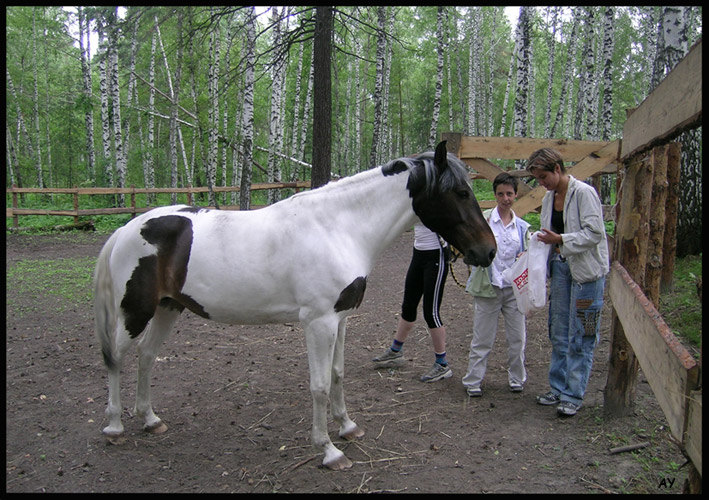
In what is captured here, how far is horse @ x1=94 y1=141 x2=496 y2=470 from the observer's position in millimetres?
3186

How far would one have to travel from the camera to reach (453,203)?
3221 millimetres

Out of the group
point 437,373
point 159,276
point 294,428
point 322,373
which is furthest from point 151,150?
point 322,373

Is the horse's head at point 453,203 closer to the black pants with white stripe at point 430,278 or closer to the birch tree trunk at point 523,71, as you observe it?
the black pants with white stripe at point 430,278

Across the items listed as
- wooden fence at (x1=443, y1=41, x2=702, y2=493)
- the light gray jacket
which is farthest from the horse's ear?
wooden fence at (x1=443, y1=41, x2=702, y2=493)

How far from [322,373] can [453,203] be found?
1443 millimetres

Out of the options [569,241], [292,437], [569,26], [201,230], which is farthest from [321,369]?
[569,26]

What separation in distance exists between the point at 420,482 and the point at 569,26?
85.3 feet

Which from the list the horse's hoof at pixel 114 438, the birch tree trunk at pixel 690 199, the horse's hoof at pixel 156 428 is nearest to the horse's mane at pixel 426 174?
the horse's hoof at pixel 156 428

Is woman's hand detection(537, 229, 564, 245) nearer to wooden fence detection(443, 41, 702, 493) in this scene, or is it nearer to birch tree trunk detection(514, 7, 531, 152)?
wooden fence detection(443, 41, 702, 493)

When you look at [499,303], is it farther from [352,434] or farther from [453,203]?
[352,434]

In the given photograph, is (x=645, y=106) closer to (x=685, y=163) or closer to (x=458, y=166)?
(x=458, y=166)

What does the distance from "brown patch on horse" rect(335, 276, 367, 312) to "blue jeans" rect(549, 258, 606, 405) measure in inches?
66.7

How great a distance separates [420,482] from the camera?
2889 millimetres

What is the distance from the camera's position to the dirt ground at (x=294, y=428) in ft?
9.57
